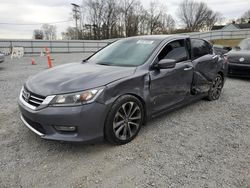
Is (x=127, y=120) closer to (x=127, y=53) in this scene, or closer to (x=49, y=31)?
(x=127, y=53)

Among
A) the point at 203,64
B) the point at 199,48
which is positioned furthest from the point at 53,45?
the point at 203,64

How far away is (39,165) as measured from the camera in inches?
101

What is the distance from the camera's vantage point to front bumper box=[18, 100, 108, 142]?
252 cm

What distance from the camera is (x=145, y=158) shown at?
2723mm

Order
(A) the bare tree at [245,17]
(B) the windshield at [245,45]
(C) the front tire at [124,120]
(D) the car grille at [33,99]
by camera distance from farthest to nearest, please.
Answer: (A) the bare tree at [245,17]
(B) the windshield at [245,45]
(C) the front tire at [124,120]
(D) the car grille at [33,99]

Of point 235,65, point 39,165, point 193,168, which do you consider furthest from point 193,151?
point 235,65

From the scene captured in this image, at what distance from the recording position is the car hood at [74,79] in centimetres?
266

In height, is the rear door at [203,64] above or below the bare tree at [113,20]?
below

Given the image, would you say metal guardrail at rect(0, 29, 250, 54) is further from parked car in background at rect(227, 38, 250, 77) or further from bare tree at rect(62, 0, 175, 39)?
bare tree at rect(62, 0, 175, 39)

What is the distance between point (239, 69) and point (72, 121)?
21.3 ft

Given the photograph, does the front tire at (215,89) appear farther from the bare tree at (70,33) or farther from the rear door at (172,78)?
the bare tree at (70,33)

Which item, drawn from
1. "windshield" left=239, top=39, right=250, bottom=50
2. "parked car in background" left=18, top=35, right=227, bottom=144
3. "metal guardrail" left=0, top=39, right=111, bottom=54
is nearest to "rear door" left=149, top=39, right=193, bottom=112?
"parked car in background" left=18, top=35, right=227, bottom=144

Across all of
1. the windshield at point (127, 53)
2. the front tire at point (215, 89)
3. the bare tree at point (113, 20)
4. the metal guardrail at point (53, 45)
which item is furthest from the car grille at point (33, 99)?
the bare tree at point (113, 20)

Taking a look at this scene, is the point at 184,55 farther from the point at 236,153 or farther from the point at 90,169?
the point at 90,169
